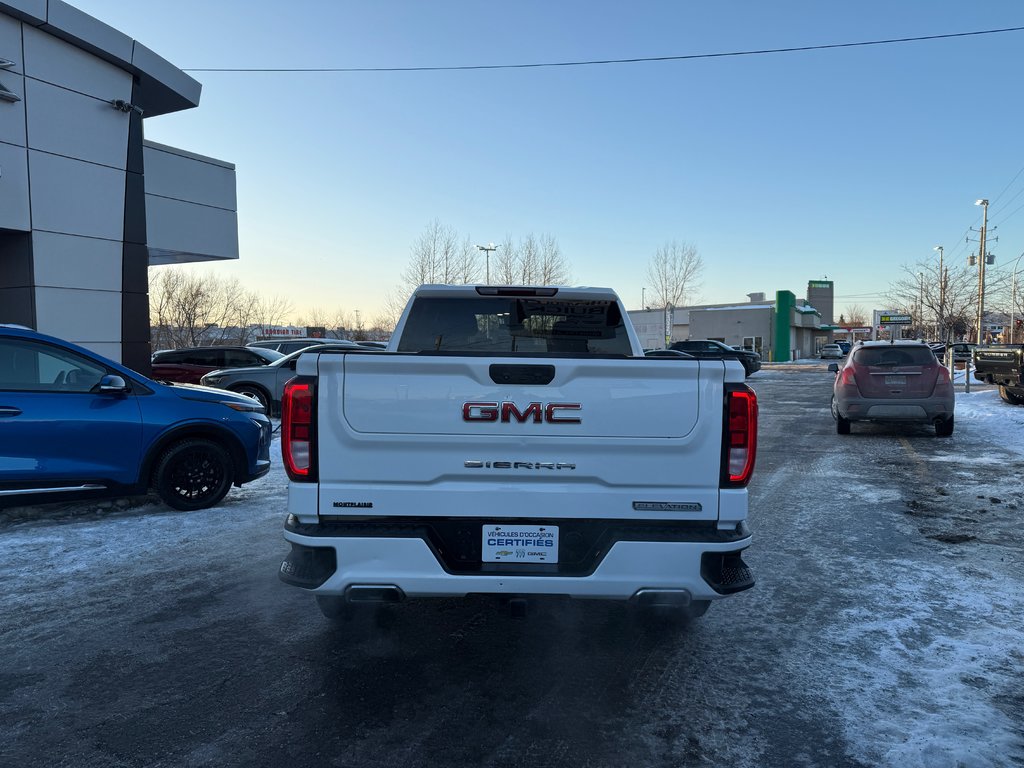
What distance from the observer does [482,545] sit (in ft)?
10.8

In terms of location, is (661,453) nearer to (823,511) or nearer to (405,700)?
(405,700)

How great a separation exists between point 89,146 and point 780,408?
52.8ft

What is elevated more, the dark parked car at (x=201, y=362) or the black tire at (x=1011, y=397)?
the dark parked car at (x=201, y=362)

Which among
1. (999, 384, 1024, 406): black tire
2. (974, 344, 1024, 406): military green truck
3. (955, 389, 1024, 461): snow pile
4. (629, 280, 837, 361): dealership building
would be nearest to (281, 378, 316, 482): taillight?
(955, 389, 1024, 461): snow pile

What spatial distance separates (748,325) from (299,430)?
6432cm

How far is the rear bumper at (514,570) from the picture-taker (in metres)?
3.22

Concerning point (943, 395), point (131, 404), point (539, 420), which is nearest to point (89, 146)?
point (131, 404)

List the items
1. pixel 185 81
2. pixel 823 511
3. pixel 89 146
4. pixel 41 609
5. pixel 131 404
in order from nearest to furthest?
pixel 41 609, pixel 131 404, pixel 823 511, pixel 89 146, pixel 185 81

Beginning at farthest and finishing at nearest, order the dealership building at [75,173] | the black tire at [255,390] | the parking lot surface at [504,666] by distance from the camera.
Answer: the black tire at [255,390], the dealership building at [75,173], the parking lot surface at [504,666]

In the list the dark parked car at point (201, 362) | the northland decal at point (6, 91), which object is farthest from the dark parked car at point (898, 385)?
the northland decal at point (6, 91)

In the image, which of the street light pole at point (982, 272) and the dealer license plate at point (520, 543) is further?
the street light pole at point (982, 272)

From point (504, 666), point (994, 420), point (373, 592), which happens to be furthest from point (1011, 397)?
point (373, 592)

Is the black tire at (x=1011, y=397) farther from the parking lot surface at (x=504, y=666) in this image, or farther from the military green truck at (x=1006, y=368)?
the parking lot surface at (x=504, y=666)

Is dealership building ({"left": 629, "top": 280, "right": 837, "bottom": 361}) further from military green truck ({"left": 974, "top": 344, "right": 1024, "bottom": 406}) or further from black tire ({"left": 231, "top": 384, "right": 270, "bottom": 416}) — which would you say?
black tire ({"left": 231, "top": 384, "right": 270, "bottom": 416})
